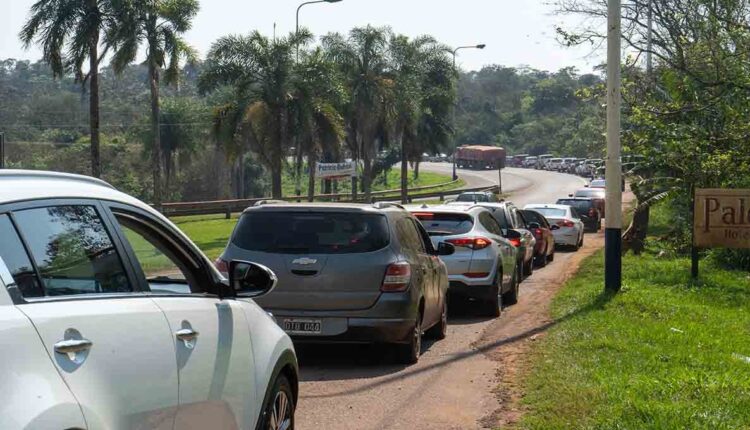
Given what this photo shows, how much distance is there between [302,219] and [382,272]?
0.95 meters

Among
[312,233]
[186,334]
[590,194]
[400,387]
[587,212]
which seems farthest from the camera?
[590,194]

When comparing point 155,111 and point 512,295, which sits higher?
point 155,111

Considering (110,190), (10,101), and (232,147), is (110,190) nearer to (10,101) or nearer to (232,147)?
(232,147)

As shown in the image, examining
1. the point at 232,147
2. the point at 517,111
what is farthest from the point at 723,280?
the point at 517,111

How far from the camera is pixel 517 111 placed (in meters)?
153

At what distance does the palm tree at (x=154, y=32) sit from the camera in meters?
34.8

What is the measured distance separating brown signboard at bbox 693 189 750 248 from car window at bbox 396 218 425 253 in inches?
262

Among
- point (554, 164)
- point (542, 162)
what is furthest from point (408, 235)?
point (542, 162)

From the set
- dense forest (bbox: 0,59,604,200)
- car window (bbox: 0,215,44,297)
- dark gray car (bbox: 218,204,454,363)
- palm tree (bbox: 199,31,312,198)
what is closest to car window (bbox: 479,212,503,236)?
dark gray car (bbox: 218,204,454,363)

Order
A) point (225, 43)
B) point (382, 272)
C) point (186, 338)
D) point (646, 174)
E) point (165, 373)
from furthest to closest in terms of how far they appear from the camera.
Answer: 1. point (225, 43)
2. point (646, 174)
3. point (382, 272)
4. point (186, 338)
5. point (165, 373)

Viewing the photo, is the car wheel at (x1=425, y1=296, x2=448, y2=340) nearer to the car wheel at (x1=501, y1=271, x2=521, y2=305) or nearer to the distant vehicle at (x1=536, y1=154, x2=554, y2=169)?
the car wheel at (x1=501, y1=271, x2=521, y2=305)

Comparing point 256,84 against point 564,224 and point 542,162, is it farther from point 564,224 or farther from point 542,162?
point 542,162

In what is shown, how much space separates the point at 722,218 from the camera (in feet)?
51.2

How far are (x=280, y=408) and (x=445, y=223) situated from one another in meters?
9.26
